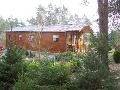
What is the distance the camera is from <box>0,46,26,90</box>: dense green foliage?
9447mm

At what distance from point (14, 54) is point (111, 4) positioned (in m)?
11.4

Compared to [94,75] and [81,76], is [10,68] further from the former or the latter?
[94,75]

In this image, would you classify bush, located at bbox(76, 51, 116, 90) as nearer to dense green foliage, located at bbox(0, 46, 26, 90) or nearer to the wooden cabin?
dense green foliage, located at bbox(0, 46, 26, 90)

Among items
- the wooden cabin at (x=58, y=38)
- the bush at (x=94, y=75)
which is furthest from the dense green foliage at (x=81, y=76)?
the wooden cabin at (x=58, y=38)

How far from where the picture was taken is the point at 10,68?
958 centimetres

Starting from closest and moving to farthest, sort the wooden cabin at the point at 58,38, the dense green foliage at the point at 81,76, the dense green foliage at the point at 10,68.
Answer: the dense green foliage at the point at 81,76, the dense green foliage at the point at 10,68, the wooden cabin at the point at 58,38

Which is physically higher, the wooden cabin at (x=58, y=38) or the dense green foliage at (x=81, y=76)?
the wooden cabin at (x=58, y=38)

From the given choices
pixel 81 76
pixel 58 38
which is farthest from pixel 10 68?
pixel 58 38

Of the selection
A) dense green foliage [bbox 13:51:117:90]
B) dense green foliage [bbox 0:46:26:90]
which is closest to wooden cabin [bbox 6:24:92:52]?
dense green foliage [bbox 0:46:26:90]

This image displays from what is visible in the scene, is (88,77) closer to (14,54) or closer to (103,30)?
(14,54)

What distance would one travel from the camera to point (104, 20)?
13539 millimetres

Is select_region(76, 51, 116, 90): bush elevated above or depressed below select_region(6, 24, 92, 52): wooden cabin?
below

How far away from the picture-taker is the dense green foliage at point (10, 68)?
9.45 m

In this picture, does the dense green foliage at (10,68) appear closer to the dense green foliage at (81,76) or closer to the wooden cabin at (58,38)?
the dense green foliage at (81,76)
